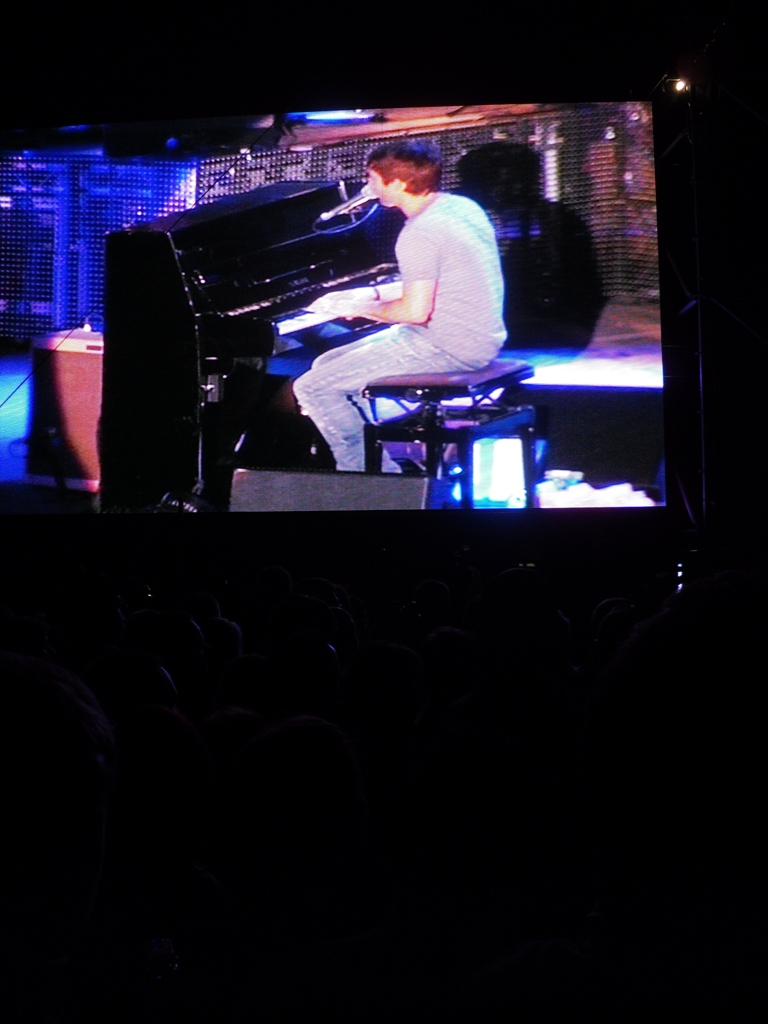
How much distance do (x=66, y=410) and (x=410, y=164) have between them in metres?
3.70

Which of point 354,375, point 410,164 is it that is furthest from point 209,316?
point 410,164

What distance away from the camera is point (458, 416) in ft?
24.2

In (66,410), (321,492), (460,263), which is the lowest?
(321,492)

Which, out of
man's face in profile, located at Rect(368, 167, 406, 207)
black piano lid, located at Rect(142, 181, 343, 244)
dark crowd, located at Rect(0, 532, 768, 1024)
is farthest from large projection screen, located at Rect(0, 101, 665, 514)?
dark crowd, located at Rect(0, 532, 768, 1024)

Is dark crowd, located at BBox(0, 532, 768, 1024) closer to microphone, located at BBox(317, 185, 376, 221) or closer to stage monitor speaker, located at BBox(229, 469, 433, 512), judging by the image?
stage monitor speaker, located at BBox(229, 469, 433, 512)

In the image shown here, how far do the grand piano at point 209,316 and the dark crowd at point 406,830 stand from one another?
204 inches

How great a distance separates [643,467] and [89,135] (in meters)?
5.64

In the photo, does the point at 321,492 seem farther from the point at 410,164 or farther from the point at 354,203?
the point at 410,164

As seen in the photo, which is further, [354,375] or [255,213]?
[255,213]

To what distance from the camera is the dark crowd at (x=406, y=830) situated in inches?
25.0

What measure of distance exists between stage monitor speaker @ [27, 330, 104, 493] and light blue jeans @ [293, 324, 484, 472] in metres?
1.89

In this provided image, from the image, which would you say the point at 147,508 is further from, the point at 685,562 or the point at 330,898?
the point at 330,898

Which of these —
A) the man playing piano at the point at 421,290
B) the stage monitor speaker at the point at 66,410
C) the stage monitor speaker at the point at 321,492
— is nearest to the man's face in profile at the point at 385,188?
the man playing piano at the point at 421,290

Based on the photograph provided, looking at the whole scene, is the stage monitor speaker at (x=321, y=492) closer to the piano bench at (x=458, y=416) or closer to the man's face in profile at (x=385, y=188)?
the piano bench at (x=458, y=416)
